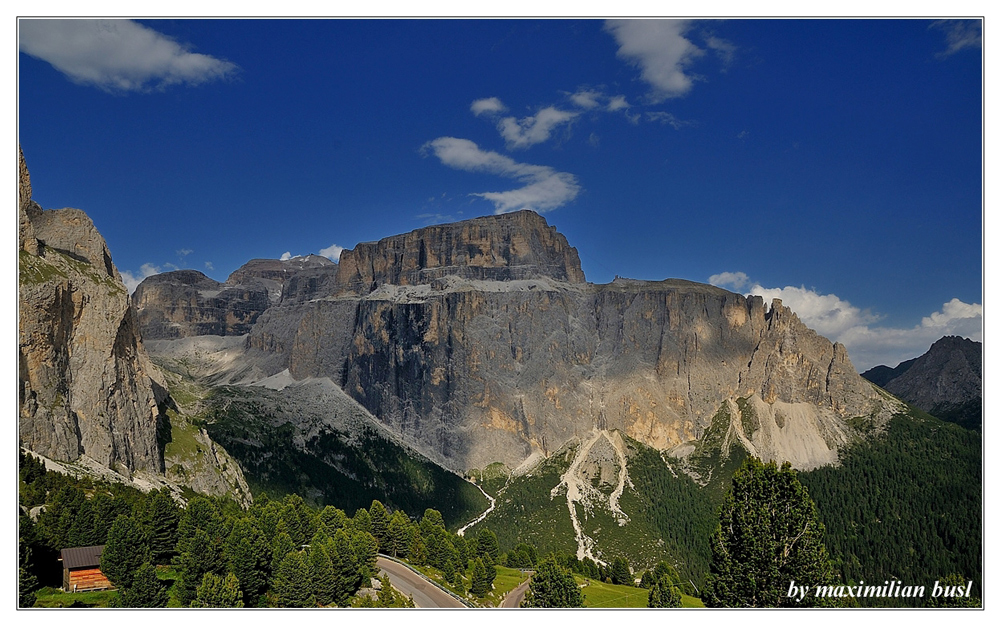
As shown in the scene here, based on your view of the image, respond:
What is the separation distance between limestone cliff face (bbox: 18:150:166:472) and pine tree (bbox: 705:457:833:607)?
64.7 m

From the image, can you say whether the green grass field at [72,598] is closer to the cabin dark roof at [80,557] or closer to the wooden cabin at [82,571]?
the wooden cabin at [82,571]

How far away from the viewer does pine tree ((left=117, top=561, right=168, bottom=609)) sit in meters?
38.6

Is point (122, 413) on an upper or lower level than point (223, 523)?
upper

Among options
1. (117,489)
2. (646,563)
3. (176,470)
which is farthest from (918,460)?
(117,489)

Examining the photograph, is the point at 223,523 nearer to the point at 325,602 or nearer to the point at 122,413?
the point at 325,602

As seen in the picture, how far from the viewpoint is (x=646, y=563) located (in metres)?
150

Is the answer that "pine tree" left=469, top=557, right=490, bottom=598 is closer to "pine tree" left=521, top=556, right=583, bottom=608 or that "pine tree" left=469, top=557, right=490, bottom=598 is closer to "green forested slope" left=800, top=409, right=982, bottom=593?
"pine tree" left=521, top=556, right=583, bottom=608

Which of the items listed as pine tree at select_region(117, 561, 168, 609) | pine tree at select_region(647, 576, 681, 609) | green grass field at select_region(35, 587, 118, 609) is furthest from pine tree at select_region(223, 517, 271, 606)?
pine tree at select_region(647, 576, 681, 609)

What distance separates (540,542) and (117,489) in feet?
358

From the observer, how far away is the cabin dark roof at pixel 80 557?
41.5m

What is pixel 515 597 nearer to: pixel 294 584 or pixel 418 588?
pixel 418 588

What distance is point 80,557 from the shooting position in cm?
4200

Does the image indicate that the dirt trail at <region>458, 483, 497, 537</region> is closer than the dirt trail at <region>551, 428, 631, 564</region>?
No

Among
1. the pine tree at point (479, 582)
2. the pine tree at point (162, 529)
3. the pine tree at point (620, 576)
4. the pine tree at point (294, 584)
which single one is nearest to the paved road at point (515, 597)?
the pine tree at point (479, 582)
